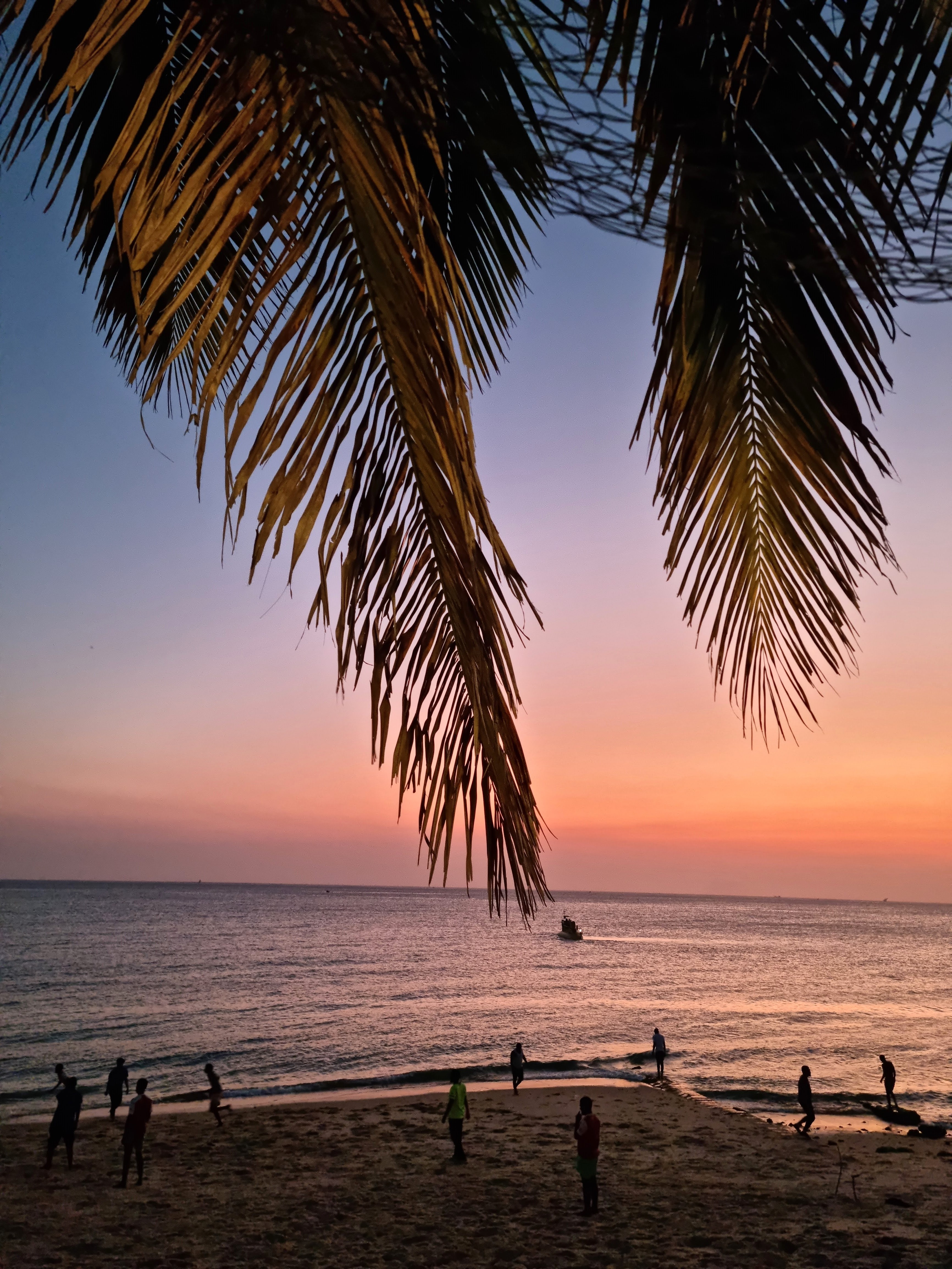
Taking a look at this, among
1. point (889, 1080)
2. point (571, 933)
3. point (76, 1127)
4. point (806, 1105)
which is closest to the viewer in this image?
point (76, 1127)

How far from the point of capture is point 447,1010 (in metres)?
40.1

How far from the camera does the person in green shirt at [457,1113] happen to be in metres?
15.5

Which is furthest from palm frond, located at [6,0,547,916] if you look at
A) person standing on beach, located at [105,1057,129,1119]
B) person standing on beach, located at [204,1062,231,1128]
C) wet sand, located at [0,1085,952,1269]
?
person standing on beach, located at [204,1062,231,1128]

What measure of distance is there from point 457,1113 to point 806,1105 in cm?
906

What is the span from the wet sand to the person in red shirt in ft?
0.89

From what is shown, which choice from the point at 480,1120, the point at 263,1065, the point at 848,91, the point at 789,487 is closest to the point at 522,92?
the point at 848,91

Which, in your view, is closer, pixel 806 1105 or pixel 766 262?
pixel 766 262

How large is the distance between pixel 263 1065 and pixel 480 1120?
1103 cm

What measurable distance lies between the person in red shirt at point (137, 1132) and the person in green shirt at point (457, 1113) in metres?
4.98

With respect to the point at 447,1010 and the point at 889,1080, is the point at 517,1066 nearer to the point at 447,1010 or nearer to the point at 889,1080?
the point at 889,1080

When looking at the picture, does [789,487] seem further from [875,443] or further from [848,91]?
[848,91]

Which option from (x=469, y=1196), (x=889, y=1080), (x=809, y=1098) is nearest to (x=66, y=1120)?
(x=469, y=1196)

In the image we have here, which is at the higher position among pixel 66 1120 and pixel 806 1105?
pixel 66 1120

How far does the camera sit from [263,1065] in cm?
2781
